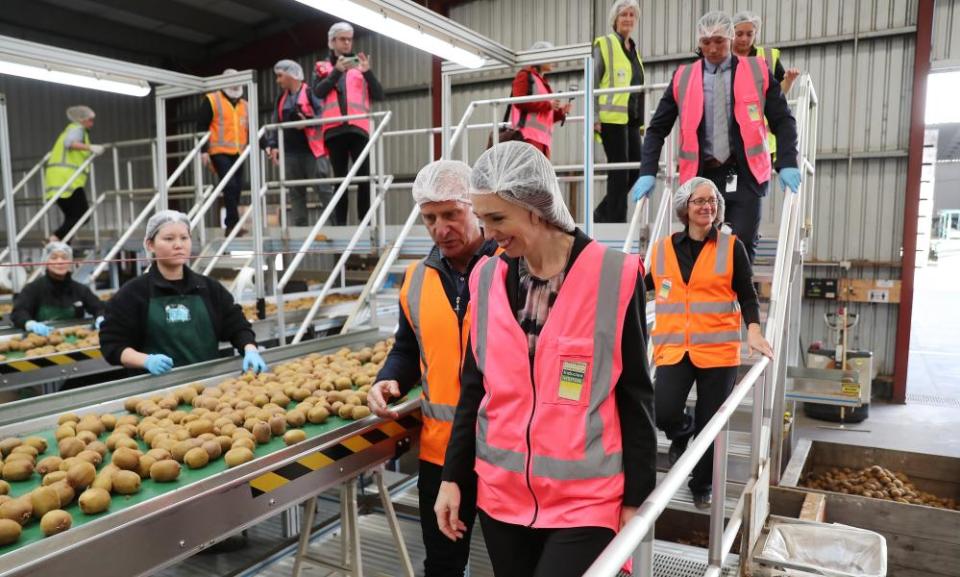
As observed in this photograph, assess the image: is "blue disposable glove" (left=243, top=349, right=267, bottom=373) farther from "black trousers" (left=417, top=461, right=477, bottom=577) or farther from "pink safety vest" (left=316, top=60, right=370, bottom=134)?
"pink safety vest" (left=316, top=60, right=370, bottom=134)

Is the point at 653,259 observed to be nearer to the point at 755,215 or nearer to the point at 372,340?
the point at 755,215

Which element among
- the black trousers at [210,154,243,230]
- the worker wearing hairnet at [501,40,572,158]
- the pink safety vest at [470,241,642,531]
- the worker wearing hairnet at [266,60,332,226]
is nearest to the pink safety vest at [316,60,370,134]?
the worker wearing hairnet at [266,60,332,226]

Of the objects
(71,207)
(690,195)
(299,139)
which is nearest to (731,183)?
(690,195)

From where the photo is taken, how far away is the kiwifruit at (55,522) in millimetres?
1482

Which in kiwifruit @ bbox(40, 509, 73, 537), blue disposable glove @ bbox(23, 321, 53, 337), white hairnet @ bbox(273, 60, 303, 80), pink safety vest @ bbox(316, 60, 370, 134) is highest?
white hairnet @ bbox(273, 60, 303, 80)

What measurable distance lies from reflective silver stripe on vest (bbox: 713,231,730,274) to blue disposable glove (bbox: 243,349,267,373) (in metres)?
2.15

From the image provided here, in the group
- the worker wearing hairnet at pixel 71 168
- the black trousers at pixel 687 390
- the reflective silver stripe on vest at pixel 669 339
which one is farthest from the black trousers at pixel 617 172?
the worker wearing hairnet at pixel 71 168

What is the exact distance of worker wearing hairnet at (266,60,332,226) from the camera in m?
6.70

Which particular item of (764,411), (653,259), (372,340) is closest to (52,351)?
(372,340)

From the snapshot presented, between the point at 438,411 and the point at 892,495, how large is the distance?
14.0ft

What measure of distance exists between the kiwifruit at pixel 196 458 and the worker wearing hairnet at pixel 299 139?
16.8 feet

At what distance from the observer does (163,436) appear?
200cm

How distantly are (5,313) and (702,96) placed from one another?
19.2 ft

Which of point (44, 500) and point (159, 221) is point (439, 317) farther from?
point (159, 221)
